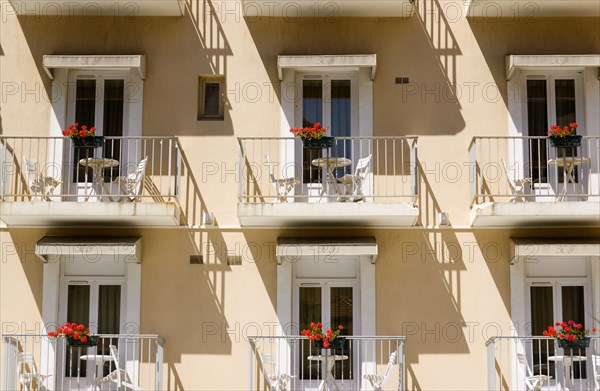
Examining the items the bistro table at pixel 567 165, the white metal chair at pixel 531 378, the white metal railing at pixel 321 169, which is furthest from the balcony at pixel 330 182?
the white metal chair at pixel 531 378

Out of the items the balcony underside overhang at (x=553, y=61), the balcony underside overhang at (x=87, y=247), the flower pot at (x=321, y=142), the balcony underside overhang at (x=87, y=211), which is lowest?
the balcony underside overhang at (x=87, y=247)

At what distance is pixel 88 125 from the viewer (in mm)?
15844

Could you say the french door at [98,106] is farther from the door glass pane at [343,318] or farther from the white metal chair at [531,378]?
the white metal chair at [531,378]

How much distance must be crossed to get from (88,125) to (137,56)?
1.42 meters

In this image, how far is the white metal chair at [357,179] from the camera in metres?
14.9

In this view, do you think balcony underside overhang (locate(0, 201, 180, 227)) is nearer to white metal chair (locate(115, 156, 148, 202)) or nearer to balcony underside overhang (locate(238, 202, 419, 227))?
white metal chair (locate(115, 156, 148, 202))

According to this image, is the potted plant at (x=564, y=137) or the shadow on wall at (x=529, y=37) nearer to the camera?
the potted plant at (x=564, y=137)

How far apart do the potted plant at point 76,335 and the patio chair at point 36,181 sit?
2091mm

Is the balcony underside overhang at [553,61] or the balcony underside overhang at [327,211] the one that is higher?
the balcony underside overhang at [553,61]

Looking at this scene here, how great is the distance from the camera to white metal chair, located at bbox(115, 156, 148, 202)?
49.0ft

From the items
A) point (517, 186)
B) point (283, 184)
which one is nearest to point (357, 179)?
point (283, 184)

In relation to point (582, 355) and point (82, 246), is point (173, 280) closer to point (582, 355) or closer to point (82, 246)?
point (82, 246)

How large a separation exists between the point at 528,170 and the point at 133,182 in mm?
6176

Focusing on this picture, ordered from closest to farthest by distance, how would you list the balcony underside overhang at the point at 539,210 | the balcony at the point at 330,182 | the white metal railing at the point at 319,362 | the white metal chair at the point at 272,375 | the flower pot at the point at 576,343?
the flower pot at the point at 576,343, the white metal chair at the point at 272,375, the balcony underside overhang at the point at 539,210, the balcony at the point at 330,182, the white metal railing at the point at 319,362
